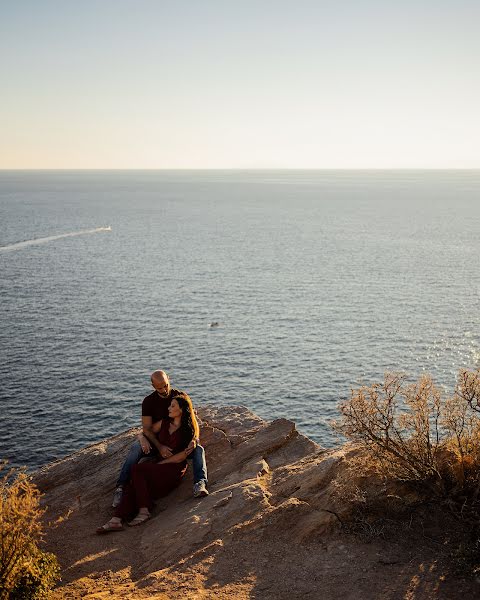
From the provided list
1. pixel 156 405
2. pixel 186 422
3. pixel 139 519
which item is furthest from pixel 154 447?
pixel 139 519

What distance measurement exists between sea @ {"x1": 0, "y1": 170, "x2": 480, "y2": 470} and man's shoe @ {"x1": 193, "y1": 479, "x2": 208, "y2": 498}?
7.40 meters

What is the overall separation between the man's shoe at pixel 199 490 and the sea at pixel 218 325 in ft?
24.3

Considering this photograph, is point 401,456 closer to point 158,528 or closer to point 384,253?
point 158,528

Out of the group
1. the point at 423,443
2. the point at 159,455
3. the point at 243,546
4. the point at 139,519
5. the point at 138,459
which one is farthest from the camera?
the point at 159,455

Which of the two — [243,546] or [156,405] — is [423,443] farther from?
[156,405]

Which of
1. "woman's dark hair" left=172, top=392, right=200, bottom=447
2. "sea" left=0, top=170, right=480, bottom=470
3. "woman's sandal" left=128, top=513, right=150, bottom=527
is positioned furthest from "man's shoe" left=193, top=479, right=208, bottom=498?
"sea" left=0, top=170, right=480, bottom=470

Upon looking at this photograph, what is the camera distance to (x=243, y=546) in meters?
13.0

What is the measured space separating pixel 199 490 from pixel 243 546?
2661 millimetres

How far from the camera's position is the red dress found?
49.3ft

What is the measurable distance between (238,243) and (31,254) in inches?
1825

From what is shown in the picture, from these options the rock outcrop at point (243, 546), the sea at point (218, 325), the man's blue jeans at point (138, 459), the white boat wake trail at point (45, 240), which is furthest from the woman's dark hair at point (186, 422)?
the white boat wake trail at point (45, 240)

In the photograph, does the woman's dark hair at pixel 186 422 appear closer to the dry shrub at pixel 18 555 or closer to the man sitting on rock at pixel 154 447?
the man sitting on rock at pixel 154 447

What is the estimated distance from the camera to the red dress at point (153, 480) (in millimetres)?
15039

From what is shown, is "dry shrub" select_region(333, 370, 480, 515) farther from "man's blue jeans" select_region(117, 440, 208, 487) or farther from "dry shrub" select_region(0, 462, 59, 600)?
"dry shrub" select_region(0, 462, 59, 600)
